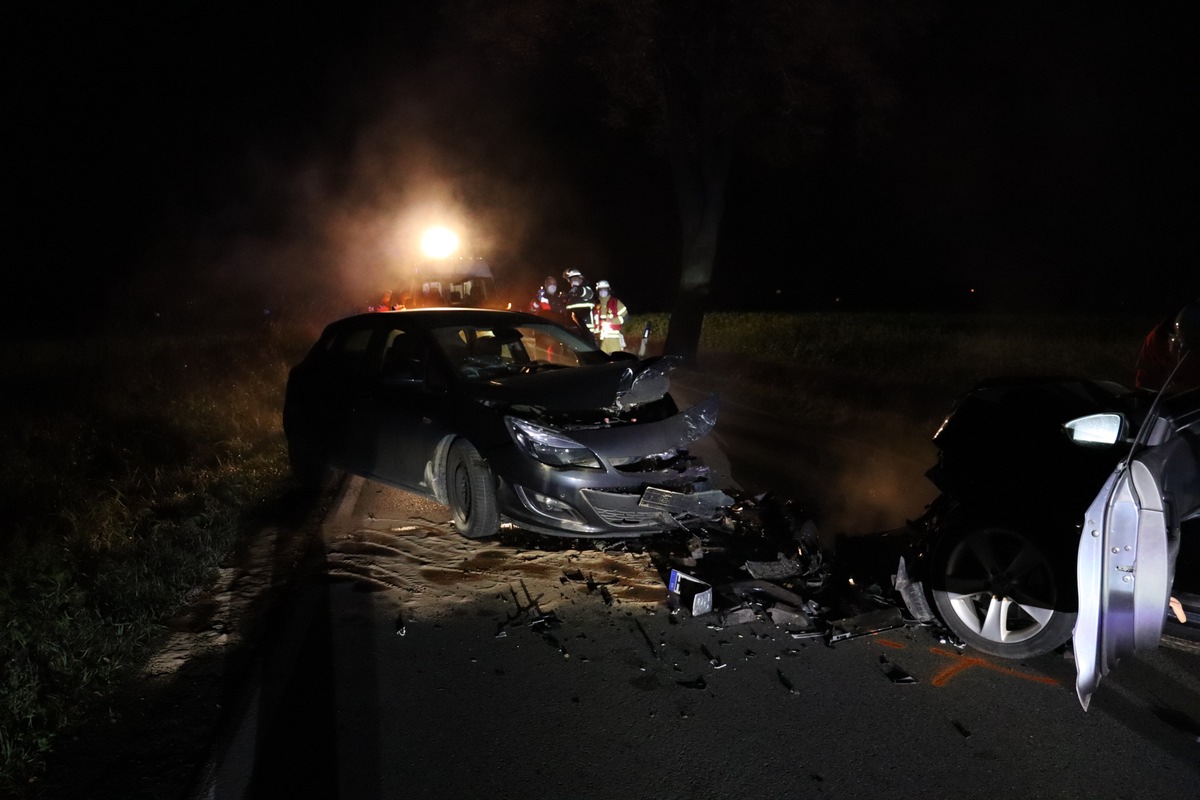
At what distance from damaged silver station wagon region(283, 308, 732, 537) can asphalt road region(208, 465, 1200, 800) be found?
0.68 metres

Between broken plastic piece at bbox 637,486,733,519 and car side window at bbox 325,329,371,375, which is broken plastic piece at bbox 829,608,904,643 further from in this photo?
car side window at bbox 325,329,371,375

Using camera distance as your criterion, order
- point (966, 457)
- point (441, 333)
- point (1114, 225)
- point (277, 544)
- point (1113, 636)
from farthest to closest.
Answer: point (1114, 225), point (441, 333), point (277, 544), point (966, 457), point (1113, 636)

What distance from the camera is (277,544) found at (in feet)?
A: 19.6

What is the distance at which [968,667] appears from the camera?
3936mm

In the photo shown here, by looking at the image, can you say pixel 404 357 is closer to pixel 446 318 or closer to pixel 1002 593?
pixel 446 318

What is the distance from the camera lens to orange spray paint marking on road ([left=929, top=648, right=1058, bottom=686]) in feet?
12.4

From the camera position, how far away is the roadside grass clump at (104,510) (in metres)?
3.83

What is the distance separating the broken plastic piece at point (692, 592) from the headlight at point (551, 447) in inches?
35.2

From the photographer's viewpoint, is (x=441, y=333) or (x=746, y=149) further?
(x=746, y=149)

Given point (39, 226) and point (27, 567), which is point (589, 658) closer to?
point (27, 567)

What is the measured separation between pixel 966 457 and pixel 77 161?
138 ft

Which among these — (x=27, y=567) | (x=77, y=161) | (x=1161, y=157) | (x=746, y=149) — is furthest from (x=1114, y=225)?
(x=27, y=567)

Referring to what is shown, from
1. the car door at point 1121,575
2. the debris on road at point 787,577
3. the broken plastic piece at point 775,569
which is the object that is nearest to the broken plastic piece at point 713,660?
the debris on road at point 787,577

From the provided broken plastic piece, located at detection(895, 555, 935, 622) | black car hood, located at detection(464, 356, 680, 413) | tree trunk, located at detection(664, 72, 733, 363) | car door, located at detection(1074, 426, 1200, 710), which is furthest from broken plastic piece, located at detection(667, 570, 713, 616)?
tree trunk, located at detection(664, 72, 733, 363)
